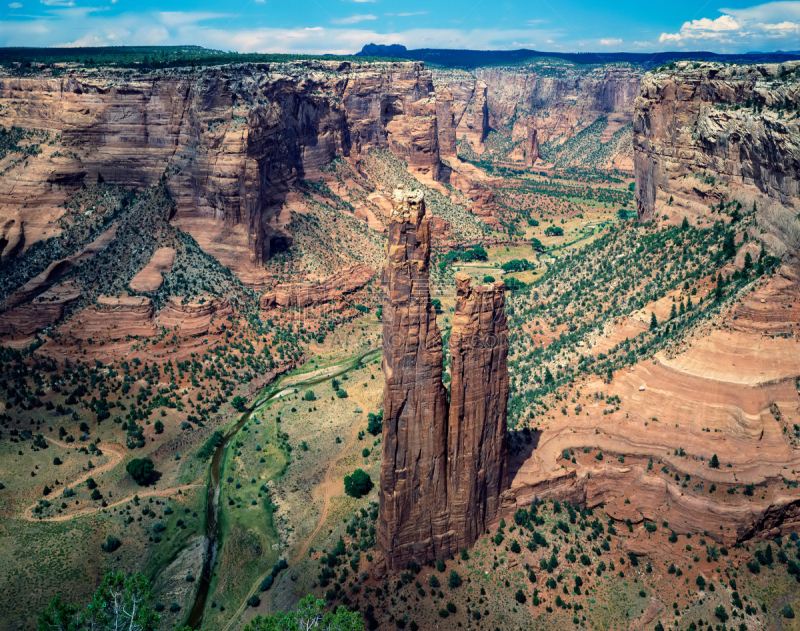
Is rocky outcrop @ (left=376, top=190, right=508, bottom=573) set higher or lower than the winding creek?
higher

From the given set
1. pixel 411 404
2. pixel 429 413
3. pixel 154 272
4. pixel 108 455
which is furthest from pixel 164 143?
pixel 429 413

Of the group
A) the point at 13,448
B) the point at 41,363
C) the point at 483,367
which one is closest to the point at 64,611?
the point at 483,367

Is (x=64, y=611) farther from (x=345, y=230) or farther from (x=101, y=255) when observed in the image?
(x=345, y=230)

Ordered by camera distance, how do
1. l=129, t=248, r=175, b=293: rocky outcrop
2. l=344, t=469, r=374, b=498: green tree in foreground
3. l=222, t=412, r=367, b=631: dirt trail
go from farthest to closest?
l=129, t=248, r=175, b=293: rocky outcrop, l=344, t=469, r=374, b=498: green tree in foreground, l=222, t=412, r=367, b=631: dirt trail

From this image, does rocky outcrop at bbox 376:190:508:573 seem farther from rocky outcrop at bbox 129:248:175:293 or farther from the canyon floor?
rocky outcrop at bbox 129:248:175:293

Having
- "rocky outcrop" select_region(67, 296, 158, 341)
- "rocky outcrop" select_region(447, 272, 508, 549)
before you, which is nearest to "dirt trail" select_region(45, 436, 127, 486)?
"rocky outcrop" select_region(67, 296, 158, 341)
